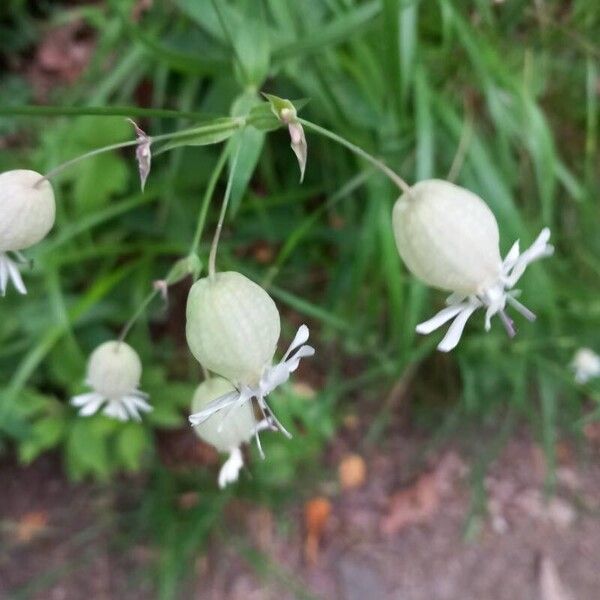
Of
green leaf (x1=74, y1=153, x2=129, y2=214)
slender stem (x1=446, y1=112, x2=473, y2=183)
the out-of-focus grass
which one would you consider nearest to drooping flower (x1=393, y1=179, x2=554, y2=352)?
the out-of-focus grass

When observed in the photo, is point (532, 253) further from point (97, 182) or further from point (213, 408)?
point (97, 182)

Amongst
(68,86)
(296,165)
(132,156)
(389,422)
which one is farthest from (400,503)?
(68,86)

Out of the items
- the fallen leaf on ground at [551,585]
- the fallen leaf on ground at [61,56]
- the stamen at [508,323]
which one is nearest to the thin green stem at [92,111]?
the stamen at [508,323]

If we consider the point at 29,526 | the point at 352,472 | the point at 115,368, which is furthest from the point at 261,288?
the point at 29,526

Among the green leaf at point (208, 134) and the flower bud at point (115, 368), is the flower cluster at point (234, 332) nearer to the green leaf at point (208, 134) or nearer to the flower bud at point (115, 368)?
the green leaf at point (208, 134)

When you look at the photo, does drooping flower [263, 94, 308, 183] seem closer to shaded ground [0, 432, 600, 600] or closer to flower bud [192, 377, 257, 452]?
flower bud [192, 377, 257, 452]
